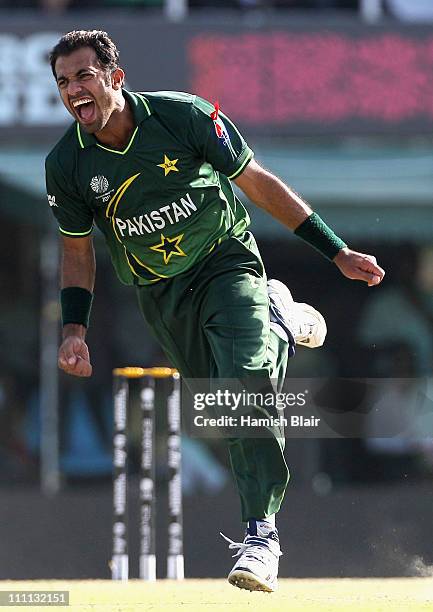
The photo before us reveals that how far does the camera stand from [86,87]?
521 cm

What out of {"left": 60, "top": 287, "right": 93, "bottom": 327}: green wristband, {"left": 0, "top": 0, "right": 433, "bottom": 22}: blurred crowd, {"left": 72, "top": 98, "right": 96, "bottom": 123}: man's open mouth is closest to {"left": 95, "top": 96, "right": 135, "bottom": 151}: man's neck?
{"left": 72, "top": 98, "right": 96, "bottom": 123}: man's open mouth

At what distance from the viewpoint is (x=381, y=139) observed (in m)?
11.9

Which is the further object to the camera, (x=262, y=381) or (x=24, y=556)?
(x=24, y=556)

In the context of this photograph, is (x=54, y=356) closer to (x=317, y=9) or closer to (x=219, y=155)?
(x=317, y=9)

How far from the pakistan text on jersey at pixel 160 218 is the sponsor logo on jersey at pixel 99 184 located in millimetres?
140

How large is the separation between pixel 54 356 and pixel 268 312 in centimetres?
657

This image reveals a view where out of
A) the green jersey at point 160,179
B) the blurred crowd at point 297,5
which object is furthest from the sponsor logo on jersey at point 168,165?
the blurred crowd at point 297,5

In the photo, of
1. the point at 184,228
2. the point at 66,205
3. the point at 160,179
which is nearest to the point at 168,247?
the point at 184,228

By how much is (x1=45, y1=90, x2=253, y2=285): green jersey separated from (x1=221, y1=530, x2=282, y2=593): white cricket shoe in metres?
1.10

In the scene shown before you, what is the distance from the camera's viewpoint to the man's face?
521 cm

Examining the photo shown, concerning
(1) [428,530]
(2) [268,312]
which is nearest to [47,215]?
(1) [428,530]

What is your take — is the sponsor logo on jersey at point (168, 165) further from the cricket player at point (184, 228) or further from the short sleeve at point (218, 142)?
the short sleeve at point (218, 142)

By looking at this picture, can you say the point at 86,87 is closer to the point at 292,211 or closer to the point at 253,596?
the point at 292,211

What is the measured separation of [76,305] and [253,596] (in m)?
1.46
